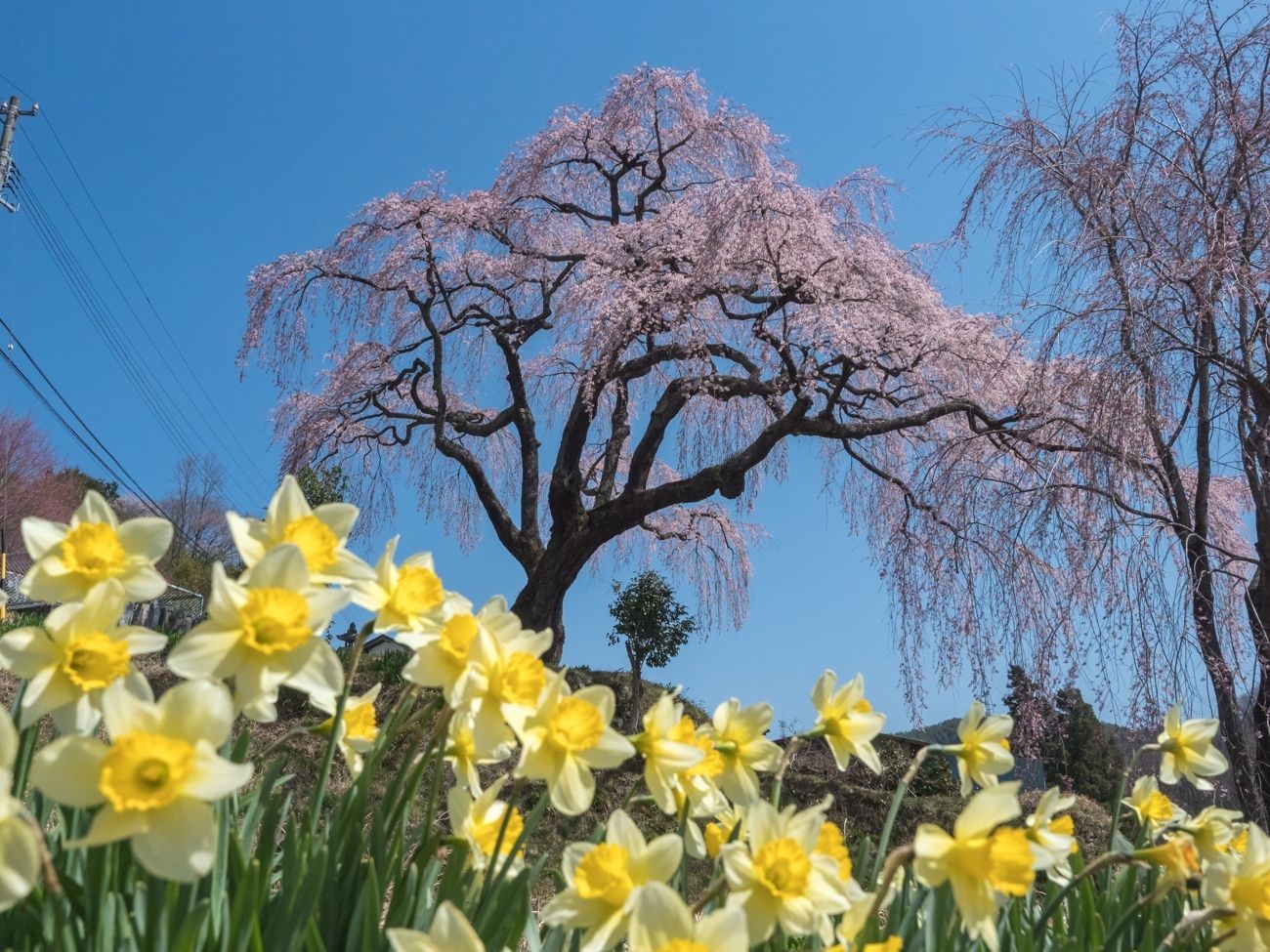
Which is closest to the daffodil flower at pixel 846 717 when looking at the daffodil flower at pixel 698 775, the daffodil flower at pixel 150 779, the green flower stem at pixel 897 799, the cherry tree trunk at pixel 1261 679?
the green flower stem at pixel 897 799

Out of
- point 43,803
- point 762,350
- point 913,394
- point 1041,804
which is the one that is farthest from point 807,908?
point 913,394

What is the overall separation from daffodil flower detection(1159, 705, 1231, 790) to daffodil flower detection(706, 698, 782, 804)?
78 centimetres

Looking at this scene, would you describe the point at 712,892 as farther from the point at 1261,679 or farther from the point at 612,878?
the point at 1261,679

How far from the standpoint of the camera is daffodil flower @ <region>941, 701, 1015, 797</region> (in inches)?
51.0

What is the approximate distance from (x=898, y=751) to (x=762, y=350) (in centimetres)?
378

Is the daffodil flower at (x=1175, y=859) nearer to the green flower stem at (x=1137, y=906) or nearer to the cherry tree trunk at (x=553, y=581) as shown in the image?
the green flower stem at (x=1137, y=906)

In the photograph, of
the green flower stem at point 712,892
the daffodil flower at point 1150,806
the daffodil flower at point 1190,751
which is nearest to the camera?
the green flower stem at point 712,892

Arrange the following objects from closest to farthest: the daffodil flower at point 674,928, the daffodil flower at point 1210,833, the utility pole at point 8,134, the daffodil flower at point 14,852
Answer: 1. the daffodil flower at point 14,852
2. the daffodil flower at point 674,928
3. the daffodil flower at point 1210,833
4. the utility pole at point 8,134

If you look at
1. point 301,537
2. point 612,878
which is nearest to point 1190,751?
point 612,878

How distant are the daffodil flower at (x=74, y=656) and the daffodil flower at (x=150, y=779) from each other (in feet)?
0.47

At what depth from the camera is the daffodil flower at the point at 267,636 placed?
795 mm

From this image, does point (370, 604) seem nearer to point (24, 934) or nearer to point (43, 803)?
point (24, 934)

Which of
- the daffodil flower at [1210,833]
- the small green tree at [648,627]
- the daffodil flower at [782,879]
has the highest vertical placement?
the small green tree at [648,627]

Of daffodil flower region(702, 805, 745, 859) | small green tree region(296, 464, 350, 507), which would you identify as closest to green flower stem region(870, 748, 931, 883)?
daffodil flower region(702, 805, 745, 859)
